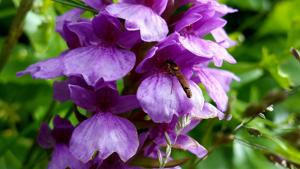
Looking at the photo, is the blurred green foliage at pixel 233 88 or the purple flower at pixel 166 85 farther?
the blurred green foliage at pixel 233 88

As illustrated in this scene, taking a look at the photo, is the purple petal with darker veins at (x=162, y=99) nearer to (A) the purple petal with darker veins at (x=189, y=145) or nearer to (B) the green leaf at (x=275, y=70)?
(A) the purple petal with darker veins at (x=189, y=145)

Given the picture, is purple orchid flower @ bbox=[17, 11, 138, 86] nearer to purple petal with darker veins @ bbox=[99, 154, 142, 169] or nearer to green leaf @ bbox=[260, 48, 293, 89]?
purple petal with darker veins @ bbox=[99, 154, 142, 169]

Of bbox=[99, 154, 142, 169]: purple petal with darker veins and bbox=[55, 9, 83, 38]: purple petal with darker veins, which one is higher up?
bbox=[55, 9, 83, 38]: purple petal with darker veins

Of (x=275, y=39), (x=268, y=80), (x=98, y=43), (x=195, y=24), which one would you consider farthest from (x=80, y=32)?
(x=275, y=39)

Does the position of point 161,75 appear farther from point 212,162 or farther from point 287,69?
point 287,69

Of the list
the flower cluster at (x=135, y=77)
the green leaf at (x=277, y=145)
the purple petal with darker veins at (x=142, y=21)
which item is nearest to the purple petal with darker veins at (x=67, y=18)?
the flower cluster at (x=135, y=77)

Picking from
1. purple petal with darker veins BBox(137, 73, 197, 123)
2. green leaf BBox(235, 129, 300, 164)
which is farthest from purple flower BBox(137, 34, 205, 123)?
green leaf BBox(235, 129, 300, 164)

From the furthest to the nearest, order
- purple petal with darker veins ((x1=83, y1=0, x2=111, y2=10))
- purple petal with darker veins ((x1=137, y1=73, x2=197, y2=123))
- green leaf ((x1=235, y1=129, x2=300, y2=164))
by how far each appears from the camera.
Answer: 1. green leaf ((x1=235, y1=129, x2=300, y2=164))
2. purple petal with darker veins ((x1=83, y1=0, x2=111, y2=10))
3. purple petal with darker veins ((x1=137, y1=73, x2=197, y2=123))
